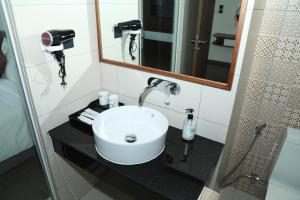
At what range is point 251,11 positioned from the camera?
94 centimetres

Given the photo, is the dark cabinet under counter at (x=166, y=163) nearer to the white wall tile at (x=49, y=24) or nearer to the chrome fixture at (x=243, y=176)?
the chrome fixture at (x=243, y=176)

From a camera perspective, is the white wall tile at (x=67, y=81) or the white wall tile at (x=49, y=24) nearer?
the white wall tile at (x=49, y=24)

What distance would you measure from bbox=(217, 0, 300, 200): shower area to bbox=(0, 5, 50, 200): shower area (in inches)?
46.6

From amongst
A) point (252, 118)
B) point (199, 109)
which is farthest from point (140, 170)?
point (252, 118)

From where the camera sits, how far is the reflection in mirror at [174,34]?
3.53 ft

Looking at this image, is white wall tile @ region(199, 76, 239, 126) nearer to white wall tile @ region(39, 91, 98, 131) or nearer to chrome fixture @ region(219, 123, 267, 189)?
chrome fixture @ region(219, 123, 267, 189)

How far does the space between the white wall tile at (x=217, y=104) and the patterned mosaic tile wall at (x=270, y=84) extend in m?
0.16

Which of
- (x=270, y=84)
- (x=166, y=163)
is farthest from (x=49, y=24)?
(x=270, y=84)

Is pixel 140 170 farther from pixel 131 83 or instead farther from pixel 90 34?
pixel 90 34

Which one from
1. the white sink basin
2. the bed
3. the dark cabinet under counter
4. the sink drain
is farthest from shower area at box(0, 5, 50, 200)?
the sink drain

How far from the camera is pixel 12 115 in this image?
125 cm

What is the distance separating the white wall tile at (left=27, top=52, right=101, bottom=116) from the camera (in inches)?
46.5

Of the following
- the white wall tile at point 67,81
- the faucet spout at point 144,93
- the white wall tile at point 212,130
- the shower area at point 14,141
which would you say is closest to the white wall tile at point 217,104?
the white wall tile at point 212,130

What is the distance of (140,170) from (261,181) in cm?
101
